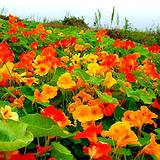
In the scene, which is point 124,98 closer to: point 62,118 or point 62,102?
point 62,102

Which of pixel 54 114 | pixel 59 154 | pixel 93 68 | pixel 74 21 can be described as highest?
pixel 74 21

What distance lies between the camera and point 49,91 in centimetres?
189

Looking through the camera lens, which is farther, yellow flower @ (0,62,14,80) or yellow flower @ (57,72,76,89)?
yellow flower @ (0,62,14,80)

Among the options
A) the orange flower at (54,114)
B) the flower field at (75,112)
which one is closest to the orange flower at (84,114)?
the flower field at (75,112)

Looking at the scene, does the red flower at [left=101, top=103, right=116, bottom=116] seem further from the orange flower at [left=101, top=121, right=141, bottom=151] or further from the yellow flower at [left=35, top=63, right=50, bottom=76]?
the orange flower at [left=101, top=121, right=141, bottom=151]

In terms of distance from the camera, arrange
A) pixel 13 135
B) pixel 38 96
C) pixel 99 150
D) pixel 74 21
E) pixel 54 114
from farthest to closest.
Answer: pixel 74 21, pixel 38 96, pixel 54 114, pixel 99 150, pixel 13 135

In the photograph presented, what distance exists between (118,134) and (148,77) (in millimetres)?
1214

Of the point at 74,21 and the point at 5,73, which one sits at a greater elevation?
the point at 74,21

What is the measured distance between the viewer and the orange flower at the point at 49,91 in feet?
6.15

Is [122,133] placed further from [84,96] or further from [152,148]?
[84,96]

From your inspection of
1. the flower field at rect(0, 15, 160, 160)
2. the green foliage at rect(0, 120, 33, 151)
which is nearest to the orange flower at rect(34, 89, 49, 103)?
the flower field at rect(0, 15, 160, 160)

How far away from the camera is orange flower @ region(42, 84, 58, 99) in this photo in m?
1.87

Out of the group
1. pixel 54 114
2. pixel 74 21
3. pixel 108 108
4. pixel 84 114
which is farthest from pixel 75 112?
pixel 74 21

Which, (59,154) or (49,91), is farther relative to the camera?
(49,91)
